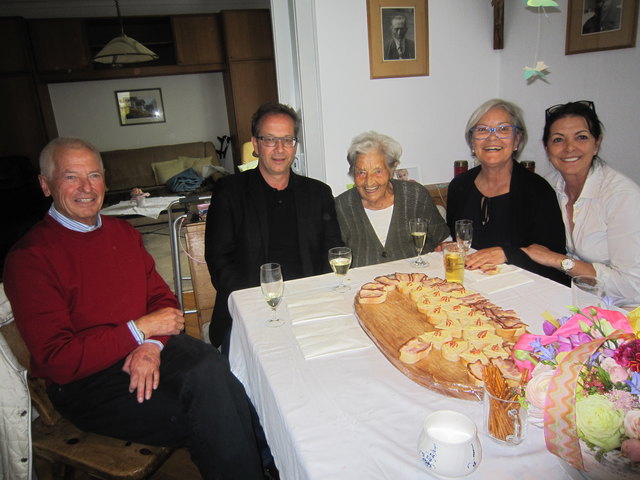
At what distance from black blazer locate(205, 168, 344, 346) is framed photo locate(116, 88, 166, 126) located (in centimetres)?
589

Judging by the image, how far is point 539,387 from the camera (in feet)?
2.11

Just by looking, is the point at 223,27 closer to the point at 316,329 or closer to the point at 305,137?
the point at 305,137

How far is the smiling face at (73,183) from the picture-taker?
4.58 ft

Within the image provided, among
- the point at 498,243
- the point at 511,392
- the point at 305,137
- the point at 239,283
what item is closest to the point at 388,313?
the point at 511,392

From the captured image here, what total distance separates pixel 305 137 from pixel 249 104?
14.1ft

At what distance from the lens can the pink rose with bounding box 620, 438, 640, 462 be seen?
1.75 ft

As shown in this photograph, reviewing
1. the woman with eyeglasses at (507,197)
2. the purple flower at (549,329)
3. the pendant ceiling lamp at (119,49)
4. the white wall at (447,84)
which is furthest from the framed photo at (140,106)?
the purple flower at (549,329)

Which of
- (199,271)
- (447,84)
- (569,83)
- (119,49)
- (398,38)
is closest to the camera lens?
(199,271)

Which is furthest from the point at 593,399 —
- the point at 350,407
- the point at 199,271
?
the point at 199,271

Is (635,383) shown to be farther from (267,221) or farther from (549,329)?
(267,221)

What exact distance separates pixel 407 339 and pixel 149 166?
21.6 ft

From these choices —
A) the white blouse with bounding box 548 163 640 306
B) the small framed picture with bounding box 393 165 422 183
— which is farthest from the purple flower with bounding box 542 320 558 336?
the small framed picture with bounding box 393 165 422 183

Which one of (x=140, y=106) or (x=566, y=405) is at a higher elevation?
(x=140, y=106)

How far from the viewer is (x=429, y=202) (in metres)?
2.02
